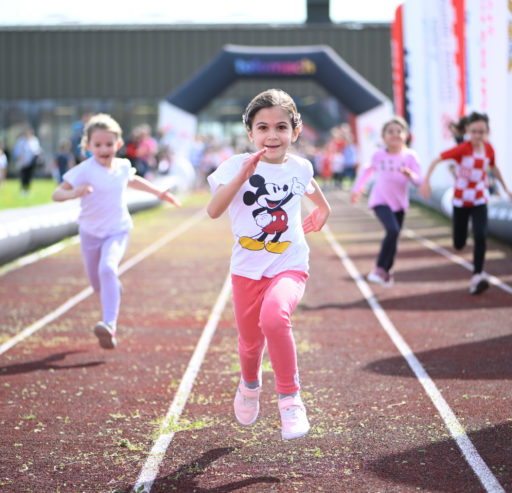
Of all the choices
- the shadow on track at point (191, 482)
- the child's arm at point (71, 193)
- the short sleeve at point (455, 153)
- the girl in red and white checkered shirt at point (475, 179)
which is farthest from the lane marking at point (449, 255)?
the shadow on track at point (191, 482)

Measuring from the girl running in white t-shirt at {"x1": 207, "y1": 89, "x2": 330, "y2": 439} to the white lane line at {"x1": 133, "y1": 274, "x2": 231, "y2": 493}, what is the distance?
456 millimetres

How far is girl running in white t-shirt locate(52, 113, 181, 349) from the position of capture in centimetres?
714

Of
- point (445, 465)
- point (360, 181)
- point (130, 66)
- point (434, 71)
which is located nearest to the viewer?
point (445, 465)

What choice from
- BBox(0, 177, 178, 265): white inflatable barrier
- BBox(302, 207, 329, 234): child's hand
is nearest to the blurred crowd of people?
BBox(0, 177, 178, 265): white inflatable barrier

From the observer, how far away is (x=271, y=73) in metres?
31.2

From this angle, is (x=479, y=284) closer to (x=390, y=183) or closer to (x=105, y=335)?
(x=390, y=183)

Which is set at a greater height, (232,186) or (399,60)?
(399,60)

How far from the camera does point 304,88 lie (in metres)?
51.5

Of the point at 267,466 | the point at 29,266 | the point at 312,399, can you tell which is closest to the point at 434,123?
the point at 29,266

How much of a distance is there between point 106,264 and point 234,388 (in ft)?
5.82

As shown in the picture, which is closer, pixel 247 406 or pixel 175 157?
pixel 247 406

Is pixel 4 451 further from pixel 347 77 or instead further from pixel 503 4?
pixel 347 77

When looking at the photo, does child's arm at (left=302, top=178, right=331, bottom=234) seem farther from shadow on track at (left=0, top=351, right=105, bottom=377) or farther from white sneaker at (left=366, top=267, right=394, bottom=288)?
white sneaker at (left=366, top=267, right=394, bottom=288)

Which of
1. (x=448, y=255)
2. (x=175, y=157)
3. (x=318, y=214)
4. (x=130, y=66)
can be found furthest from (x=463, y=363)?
(x=130, y=66)
